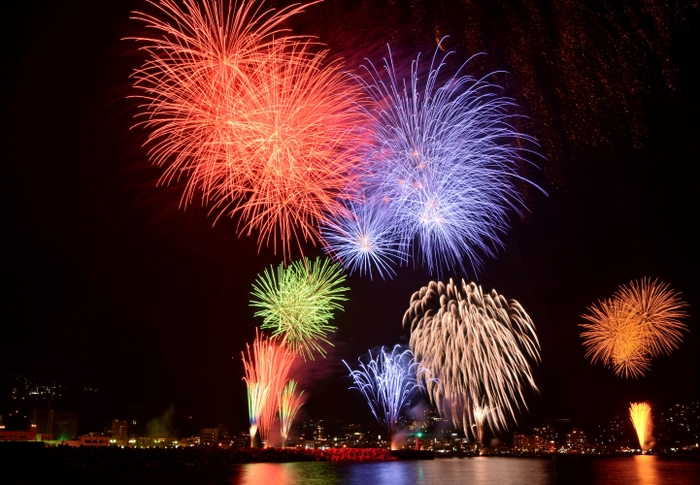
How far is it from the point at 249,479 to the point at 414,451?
78.7 feet

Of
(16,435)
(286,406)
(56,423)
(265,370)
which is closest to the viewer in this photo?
(16,435)

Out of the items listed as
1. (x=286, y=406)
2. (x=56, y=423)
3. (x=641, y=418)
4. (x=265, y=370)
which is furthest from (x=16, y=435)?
(x=641, y=418)

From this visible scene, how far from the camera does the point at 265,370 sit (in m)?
30.5

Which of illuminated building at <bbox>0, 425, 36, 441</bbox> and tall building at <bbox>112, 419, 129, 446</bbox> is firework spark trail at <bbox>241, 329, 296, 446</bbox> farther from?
tall building at <bbox>112, 419, 129, 446</bbox>

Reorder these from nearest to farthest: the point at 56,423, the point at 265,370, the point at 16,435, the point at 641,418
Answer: the point at 16,435 → the point at 265,370 → the point at 56,423 → the point at 641,418

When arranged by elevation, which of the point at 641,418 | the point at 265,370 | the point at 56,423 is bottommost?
the point at 641,418

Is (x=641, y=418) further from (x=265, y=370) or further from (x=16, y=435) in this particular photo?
(x=16, y=435)

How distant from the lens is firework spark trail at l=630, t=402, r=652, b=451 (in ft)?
185

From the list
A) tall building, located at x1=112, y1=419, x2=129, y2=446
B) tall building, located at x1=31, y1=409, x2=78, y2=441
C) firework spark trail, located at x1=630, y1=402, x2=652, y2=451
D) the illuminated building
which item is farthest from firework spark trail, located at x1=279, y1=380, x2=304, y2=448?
firework spark trail, located at x1=630, y1=402, x2=652, y2=451

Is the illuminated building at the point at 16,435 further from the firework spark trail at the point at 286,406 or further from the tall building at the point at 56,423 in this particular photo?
the tall building at the point at 56,423

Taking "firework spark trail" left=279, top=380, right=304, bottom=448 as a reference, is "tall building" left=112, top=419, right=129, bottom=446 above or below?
below

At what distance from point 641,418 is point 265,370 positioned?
39843 mm

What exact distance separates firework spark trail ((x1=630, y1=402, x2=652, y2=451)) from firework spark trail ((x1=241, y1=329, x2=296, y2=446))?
38.4 meters

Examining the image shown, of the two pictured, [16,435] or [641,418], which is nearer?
[16,435]
